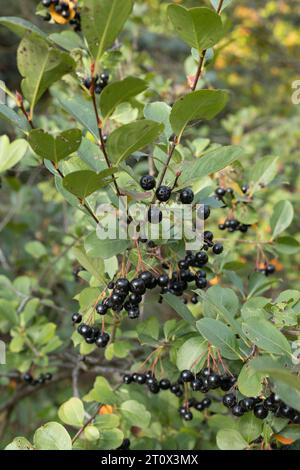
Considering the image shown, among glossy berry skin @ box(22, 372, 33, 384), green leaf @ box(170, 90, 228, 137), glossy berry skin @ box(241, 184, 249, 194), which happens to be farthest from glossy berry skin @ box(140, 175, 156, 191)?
glossy berry skin @ box(22, 372, 33, 384)

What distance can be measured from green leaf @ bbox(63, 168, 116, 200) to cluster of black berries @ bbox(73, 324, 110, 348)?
1.24 feet

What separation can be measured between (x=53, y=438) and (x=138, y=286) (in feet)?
1.38

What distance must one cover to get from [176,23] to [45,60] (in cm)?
28

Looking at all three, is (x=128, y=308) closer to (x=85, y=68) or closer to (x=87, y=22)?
(x=87, y=22)

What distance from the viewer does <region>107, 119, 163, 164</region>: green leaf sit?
1028 millimetres

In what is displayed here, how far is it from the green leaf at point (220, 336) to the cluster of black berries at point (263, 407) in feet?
0.34

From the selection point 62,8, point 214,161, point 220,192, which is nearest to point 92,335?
point 214,161

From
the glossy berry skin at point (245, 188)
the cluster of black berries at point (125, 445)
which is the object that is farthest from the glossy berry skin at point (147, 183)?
the cluster of black berries at point (125, 445)

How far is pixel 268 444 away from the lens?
4.24 feet

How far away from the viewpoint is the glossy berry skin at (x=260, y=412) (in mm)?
1203

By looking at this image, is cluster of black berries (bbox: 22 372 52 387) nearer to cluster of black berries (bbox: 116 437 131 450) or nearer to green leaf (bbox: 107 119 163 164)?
cluster of black berries (bbox: 116 437 131 450)

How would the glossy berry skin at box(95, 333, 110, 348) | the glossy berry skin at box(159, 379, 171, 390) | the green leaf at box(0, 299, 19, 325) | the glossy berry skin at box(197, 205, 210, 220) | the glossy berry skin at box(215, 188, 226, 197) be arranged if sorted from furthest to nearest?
the green leaf at box(0, 299, 19, 325) < the glossy berry skin at box(215, 188, 226, 197) < the glossy berry skin at box(159, 379, 171, 390) < the glossy berry skin at box(95, 333, 110, 348) < the glossy berry skin at box(197, 205, 210, 220)

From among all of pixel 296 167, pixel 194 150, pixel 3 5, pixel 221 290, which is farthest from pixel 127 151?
pixel 3 5

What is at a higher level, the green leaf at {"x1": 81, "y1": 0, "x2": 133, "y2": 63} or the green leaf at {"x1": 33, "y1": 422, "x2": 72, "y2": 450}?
the green leaf at {"x1": 81, "y1": 0, "x2": 133, "y2": 63}
